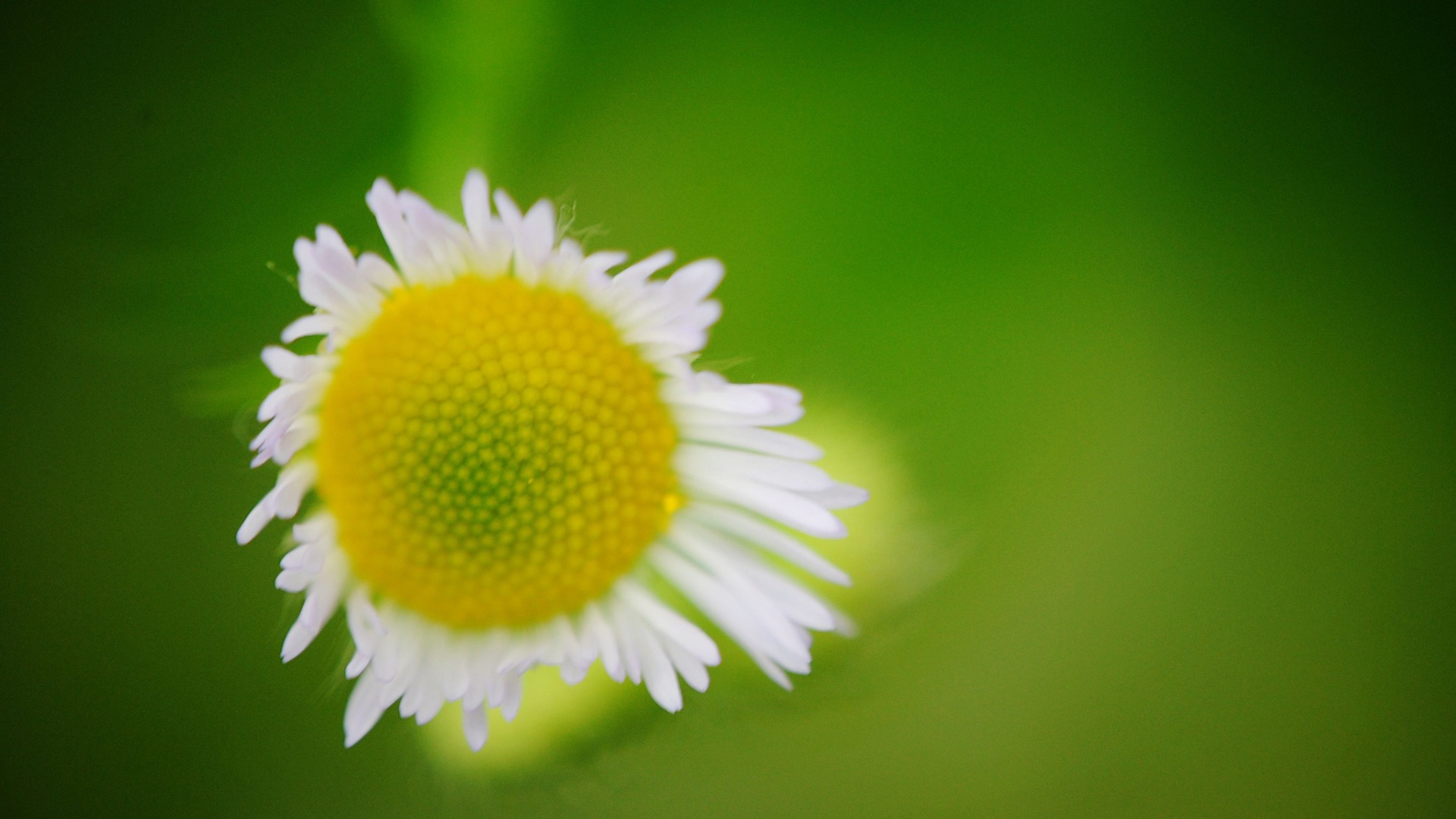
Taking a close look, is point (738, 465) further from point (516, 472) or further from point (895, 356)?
point (895, 356)

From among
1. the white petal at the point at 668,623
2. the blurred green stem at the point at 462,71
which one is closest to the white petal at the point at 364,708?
the white petal at the point at 668,623

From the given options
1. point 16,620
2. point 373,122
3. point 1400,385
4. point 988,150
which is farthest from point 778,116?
point 16,620

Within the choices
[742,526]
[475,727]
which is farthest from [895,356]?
[475,727]

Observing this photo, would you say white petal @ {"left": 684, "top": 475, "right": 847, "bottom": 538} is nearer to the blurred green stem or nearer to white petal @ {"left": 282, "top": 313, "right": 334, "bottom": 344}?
white petal @ {"left": 282, "top": 313, "right": 334, "bottom": 344}

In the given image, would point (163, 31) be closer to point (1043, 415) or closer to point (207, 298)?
point (207, 298)

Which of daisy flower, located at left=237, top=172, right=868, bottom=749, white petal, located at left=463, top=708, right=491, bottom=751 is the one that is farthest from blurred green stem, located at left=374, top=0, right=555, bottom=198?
white petal, located at left=463, top=708, right=491, bottom=751

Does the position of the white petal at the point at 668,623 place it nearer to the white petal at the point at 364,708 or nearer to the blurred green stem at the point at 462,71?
the white petal at the point at 364,708

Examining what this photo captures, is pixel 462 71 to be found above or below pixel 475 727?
above
